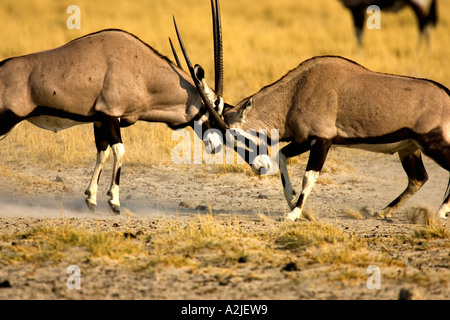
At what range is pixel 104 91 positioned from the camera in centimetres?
742

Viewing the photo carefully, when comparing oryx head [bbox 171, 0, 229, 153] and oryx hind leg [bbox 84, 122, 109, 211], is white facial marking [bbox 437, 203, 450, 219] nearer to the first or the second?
oryx head [bbox 171, 0, 229, 153]

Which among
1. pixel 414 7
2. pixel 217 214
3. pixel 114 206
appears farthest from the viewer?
pixel 414 7

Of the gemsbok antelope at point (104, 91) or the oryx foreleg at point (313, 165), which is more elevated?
the gemsbok antelope at point (104, 91)

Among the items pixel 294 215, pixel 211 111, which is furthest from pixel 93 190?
pixel 294 215

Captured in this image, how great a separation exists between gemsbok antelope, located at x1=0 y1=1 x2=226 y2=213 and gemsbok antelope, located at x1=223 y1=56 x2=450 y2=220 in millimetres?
498

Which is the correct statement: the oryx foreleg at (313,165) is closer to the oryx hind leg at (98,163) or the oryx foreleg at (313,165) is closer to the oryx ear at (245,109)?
the oryx ear at (245,109)

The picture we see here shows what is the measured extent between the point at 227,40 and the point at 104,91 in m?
8.50

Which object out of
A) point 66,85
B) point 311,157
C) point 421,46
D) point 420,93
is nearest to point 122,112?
point 66,85

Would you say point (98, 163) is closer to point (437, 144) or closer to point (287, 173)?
point (287, 173)

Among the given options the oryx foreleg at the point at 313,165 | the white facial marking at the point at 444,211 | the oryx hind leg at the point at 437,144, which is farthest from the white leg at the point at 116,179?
the white facial marking at the point at 444,211

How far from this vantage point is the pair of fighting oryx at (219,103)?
23.9 feet

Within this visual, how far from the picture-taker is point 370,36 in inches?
680

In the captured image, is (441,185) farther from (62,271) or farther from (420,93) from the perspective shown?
(62,271)

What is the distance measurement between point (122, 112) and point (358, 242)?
2.60m
